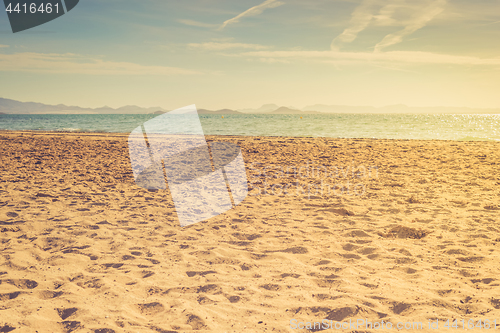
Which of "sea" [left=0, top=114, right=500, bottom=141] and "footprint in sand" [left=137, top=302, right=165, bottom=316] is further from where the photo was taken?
"sea" [left=0, top=114, right=500, bottom=141]

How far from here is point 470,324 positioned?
8.29 feet

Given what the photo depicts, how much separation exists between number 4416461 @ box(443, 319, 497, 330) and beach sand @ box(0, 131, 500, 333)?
0.17ft

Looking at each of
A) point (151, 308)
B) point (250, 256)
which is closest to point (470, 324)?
point (250, 256)

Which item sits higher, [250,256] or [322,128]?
[322,128]

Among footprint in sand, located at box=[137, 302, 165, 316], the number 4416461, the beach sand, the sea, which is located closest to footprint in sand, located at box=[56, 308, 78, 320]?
the beach sand

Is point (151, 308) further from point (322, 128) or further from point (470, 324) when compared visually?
point (322, 128)

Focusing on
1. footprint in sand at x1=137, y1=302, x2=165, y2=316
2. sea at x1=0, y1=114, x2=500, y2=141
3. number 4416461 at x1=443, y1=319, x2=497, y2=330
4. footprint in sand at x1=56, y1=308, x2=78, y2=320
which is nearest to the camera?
number 4416461 at x1=443, y1=319, x2=497, y2=330

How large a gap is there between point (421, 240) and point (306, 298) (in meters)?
2.43

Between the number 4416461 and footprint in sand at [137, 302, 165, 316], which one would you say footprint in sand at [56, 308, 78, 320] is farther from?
the number 4416461

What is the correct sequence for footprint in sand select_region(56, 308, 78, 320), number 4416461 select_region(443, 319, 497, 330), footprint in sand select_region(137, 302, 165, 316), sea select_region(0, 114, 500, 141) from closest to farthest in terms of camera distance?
1. number 4416461 select_region(443, 319, 497, 330)
2. footprint in sand select_region(56, 308, 78, 320)
3. footprint in sand select_region(137, 302, 165, 316)
4. sea select_region(0, 114, 500, 141)

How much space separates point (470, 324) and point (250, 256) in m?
2.31

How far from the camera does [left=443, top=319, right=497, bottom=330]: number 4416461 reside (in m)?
2.49

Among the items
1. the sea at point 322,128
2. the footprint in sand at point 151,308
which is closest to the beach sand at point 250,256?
the footprint in sand at point 151,308

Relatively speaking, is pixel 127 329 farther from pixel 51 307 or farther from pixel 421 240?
pixel 421 240
